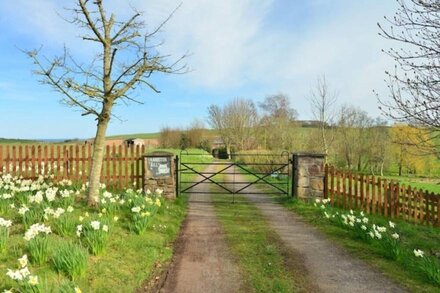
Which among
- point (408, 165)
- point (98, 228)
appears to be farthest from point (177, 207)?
point (408, 165)

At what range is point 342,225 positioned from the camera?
28.0ft

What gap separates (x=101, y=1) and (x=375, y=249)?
821 cm

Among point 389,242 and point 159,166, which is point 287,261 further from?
point 159,166

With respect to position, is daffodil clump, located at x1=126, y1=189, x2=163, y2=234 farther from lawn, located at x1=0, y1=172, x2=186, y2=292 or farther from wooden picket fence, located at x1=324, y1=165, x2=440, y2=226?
wooden picket fence, located at x1=324, y1=165, x2=440, y2=226

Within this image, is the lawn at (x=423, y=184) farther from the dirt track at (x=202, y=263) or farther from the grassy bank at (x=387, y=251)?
the dirt track at (x=202, y=263)

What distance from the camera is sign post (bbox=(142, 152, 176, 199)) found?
38.4 feet

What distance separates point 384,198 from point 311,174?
2.38m

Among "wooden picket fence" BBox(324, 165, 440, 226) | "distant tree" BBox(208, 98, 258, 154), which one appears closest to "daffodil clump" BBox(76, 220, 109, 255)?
"wooden picket fence" BBox(324, 165, 440, 226)

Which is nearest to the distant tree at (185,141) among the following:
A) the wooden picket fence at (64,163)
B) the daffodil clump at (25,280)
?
the wooden picket fence at (64,163)

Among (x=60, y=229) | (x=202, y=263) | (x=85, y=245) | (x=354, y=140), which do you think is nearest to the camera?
(x=85, y=245)

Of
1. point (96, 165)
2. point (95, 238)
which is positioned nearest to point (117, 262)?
point (95, 238)

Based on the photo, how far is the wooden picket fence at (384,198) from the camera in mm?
11219

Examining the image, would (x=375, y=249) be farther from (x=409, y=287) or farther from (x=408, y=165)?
(x=408, y=165)

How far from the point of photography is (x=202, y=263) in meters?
5.98
